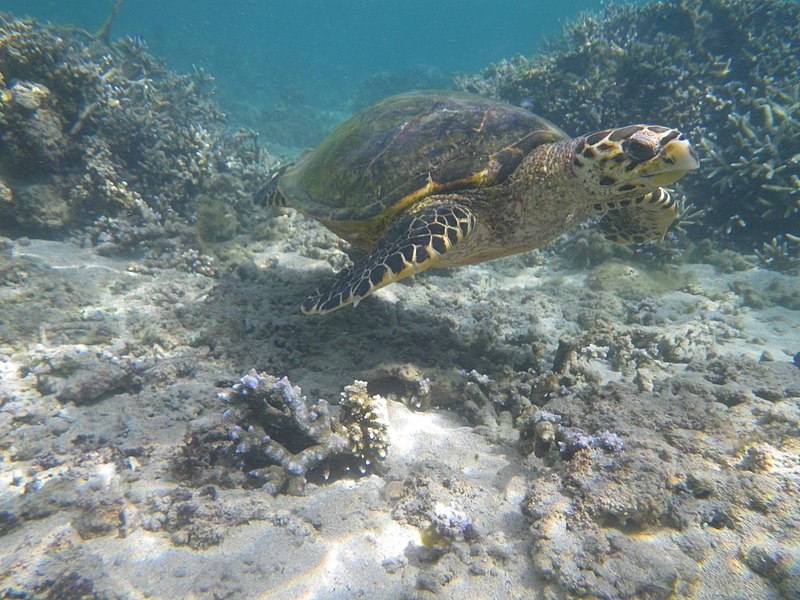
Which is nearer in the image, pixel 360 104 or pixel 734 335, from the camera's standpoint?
pixel 734 335

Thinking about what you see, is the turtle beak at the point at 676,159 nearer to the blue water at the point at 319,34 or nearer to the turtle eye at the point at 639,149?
the turtle eye at the point at 639,149

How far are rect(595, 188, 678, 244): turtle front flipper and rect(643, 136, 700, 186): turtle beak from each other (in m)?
1.02

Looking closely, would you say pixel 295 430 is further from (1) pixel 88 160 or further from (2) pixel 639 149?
(1) pixel 88 160

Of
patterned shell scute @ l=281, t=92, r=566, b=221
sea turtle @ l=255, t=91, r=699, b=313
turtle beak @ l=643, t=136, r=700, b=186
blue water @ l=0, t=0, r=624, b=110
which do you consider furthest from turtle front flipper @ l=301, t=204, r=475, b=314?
blue water @ l=0, t=0, r=624, b=110

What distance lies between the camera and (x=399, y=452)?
313 cm

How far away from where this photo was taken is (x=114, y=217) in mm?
6348

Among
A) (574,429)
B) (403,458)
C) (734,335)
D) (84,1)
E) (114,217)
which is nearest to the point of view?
(574,429)

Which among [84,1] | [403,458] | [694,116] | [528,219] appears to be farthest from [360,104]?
[84,1]

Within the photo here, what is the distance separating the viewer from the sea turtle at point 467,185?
3.41m

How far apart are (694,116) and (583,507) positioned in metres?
9.14

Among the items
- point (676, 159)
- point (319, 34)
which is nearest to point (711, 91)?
point (676, 159)

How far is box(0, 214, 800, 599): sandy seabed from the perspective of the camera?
2.11 meters

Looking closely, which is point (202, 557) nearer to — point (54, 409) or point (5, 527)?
point (5, 527)

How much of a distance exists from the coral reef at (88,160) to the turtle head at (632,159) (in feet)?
17.6
